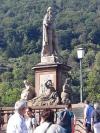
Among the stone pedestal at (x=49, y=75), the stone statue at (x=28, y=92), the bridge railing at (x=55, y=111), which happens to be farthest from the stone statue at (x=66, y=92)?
the stone statue at (x=28, y=92)

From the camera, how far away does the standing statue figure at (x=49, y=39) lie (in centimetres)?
2669

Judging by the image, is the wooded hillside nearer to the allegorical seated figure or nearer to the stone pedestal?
the stone pedestal

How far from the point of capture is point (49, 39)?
87.8ft

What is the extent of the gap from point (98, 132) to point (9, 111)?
11.7 meters

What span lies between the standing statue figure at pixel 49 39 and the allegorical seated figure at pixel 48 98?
179 cm

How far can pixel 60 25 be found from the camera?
164 metres

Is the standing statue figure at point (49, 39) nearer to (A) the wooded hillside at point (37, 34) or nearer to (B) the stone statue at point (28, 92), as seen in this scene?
(B) the stone statue at point (28, 92)

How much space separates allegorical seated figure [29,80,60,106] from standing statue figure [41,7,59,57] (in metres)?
1.79

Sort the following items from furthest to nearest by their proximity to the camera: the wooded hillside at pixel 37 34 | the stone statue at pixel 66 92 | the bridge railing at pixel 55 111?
the wooded hillside at pixel 37 34
the stone statue at pixel 66 92
the bridge railing at pixel 55 111

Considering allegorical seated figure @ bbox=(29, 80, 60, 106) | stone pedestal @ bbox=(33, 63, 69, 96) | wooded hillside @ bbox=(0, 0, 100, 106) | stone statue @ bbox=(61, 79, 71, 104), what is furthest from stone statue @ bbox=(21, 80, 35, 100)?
wooded hillside @ bbox=(0, 0, 100, 106)

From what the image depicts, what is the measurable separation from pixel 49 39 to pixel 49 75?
1.78 m

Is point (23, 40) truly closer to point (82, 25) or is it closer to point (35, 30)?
point (35, 30)

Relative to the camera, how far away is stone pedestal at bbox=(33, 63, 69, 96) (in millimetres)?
26031

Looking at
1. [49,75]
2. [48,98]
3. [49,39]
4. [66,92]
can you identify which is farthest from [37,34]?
[66,92]
